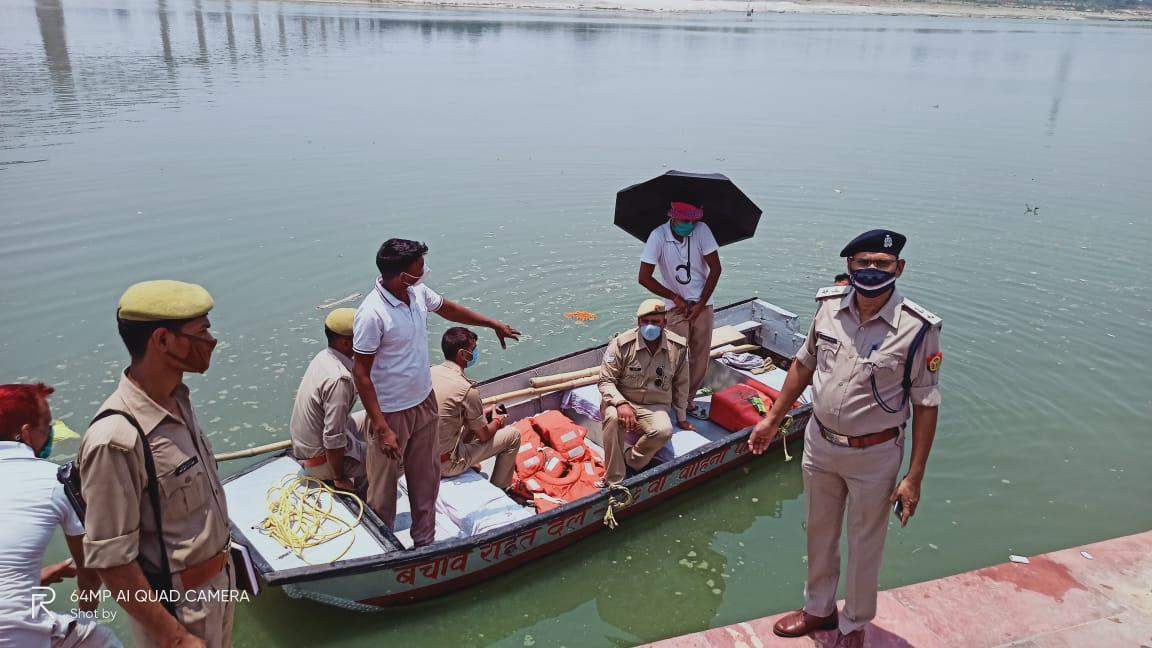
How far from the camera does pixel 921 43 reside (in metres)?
58.9

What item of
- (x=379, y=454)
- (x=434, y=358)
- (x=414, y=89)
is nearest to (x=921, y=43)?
(x=414, y=89)

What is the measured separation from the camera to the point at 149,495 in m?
2.92

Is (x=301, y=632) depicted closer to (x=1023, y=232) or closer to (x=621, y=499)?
(x=621, y=499)

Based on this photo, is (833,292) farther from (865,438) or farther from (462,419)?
(462,419)

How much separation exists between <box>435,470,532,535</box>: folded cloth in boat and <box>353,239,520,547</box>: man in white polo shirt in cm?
44

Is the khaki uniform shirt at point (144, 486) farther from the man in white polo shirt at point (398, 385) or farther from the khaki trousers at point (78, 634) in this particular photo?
the man in white polo shirt at point (398, 385)

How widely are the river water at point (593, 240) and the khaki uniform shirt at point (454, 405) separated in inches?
50.3

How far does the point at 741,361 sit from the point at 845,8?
106 meters

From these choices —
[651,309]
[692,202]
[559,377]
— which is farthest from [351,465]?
[692,202]

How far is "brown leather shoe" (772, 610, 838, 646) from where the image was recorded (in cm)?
475

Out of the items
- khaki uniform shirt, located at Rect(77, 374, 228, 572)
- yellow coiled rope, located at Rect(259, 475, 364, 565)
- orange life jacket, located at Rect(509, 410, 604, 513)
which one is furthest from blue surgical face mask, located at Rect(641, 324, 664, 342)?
khaki uniform shirt, located at Rect(77, 374, 228, 572)

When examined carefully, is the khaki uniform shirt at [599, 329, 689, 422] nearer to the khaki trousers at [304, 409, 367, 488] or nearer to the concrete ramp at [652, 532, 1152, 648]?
the khaki trousers at [304, 409, 367, 488]

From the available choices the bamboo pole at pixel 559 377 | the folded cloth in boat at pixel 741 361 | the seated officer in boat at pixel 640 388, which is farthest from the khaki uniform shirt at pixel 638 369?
the folded cloth in boat at pixel 741 361

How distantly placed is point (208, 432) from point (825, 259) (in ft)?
35.0
